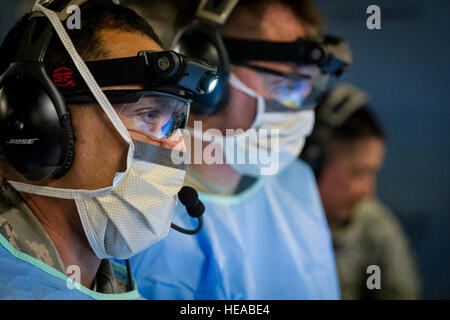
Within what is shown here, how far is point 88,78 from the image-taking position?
0.95 m

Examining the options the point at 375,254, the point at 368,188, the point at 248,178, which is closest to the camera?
the point at 248,178

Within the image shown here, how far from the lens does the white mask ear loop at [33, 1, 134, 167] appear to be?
3.11 ft

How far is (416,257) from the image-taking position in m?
3.03

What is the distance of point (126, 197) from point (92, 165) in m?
0.09

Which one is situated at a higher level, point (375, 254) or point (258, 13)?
point (258, 13)

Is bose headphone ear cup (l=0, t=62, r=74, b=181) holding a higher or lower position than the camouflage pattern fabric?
higher

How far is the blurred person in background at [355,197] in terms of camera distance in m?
2.73

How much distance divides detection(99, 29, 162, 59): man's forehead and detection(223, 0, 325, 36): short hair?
0.57m

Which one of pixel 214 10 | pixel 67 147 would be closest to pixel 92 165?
pixel 67 147

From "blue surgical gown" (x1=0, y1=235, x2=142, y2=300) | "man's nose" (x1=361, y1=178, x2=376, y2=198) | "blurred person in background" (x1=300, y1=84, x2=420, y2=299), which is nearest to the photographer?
"blue surgical gown" (x1=0, y1=235, x2=142, y2=300)

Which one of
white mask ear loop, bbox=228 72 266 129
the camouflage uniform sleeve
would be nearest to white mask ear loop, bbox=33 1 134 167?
white mask ear loop, bbox=228 72 266 129

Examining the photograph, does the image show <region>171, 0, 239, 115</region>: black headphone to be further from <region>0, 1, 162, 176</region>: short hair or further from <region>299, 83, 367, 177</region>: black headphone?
<region>299, 83, 367, 177</region>: black headphone

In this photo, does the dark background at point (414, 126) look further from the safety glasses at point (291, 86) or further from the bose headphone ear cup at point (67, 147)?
the bose headphone ear cup at point (67, 147)

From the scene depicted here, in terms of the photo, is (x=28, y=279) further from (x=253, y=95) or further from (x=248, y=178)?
(x=248, y=178)
